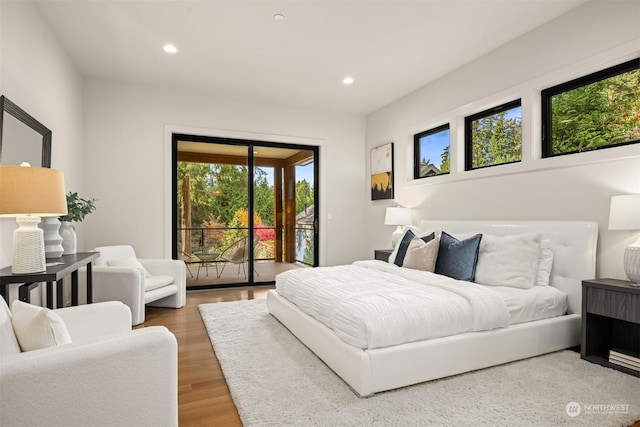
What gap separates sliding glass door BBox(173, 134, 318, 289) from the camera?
17.6 ft

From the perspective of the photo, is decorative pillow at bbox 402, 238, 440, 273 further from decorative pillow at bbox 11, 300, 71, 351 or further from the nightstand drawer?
decorative pillow at bbox 11, 300, 71, 351

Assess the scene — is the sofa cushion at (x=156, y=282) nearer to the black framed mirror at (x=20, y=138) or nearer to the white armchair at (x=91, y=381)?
the black framed mirror at (x=20, y=138)

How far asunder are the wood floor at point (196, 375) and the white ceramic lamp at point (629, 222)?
8.83 ft

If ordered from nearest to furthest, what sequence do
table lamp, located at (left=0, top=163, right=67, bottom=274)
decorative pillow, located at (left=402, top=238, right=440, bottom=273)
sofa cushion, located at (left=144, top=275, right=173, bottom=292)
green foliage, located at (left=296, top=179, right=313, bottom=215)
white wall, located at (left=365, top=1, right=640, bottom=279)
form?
table lamp, located at (left=0, top=163, right=67, bottom=274), white wall, located at (left=365, top=1, right=640, bottom=279), decorative pillow, located at (left=402, top=238, right=440, bottom=273), sofa cushion, located at (left=144, top=275, right=173, bottom=292), green foliage, located at (left=296, top=179, right=313, bottom=215)

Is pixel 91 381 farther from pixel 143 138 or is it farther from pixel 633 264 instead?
pixel 143 138

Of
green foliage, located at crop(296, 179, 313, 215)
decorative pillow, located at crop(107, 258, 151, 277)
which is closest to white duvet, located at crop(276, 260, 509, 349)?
decorative pillow, located at crop(107, 258, 151, 277)

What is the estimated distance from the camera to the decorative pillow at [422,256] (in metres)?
3.51

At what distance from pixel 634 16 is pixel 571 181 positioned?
128 cm

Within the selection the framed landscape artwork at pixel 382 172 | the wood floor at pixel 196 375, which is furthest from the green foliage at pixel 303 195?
the wood floor at pixel 196 375

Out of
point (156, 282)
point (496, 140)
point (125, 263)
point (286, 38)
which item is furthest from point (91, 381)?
point (496, 140)

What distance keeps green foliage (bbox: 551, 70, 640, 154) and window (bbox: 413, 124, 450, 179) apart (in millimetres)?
1424

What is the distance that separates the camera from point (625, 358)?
2.47m

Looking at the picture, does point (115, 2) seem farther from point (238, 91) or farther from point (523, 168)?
point (523, 168)

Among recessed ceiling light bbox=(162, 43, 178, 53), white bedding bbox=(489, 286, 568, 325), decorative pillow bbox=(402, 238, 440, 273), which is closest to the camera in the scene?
white bedding bbox=(489, 286, 568, 325)
